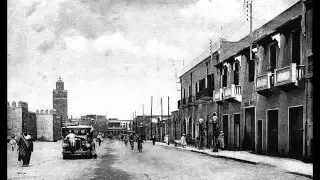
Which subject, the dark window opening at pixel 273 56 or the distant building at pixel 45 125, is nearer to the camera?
the dark window opening at pixel 273 56

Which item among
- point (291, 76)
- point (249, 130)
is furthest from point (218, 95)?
point (291, 76)

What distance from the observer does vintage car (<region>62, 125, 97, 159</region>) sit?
22522 millimetres

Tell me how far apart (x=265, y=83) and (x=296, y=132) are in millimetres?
3292

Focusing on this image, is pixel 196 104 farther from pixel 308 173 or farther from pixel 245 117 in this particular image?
pixel 308 173

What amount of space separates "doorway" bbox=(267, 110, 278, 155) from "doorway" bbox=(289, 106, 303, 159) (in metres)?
1.99

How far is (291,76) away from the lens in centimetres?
1872

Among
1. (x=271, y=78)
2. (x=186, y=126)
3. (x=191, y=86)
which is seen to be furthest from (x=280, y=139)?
(x=186, y=126)

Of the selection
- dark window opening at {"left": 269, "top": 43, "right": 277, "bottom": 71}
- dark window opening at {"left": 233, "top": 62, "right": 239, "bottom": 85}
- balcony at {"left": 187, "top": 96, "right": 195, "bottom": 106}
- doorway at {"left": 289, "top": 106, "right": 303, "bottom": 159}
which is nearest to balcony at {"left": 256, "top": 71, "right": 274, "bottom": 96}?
dark window opening at {"left": 269, "top": 43, "right": 277, "bottom": 71}

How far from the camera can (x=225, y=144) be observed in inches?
1238

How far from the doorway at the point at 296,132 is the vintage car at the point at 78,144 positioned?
1025 cm

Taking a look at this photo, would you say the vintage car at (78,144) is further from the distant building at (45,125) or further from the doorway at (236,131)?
the distant building at (45,125)

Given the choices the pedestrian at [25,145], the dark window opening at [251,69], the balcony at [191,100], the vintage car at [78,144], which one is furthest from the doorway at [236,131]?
the pedestrian at [25,145]

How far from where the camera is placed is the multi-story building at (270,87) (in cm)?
1833

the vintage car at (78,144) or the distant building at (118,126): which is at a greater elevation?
the vintage car at (78,144)
